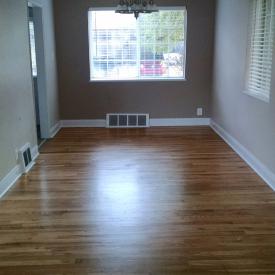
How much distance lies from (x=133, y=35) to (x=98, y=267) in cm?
496

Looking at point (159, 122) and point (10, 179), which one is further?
point (159, 122)

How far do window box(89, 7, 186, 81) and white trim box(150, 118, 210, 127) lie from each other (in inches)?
31.6

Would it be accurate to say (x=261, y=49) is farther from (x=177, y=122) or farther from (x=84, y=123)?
(x=84, y=123)

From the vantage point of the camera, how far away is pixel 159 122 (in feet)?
23.0

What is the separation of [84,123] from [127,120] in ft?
2.71

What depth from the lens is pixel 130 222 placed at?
3.24 meters

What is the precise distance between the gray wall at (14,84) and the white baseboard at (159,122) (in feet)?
6.58

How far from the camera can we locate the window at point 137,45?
664cm

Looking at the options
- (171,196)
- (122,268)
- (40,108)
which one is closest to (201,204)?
(171,196)

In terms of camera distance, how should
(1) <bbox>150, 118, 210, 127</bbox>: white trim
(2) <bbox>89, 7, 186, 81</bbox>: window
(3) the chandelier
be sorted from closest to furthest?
(3) the chandelier
(2) <bbox>89, 7, 186, 81</bbox>: window
(1) <bbox>150, 118, 210, 127</bbox>: white trim

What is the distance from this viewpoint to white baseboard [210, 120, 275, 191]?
160 inches

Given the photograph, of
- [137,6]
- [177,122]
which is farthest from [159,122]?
[137,6]

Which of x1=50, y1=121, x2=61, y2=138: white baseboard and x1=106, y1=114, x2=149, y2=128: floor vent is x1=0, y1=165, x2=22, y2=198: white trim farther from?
x1=106, y1=114, x2=149, y2=128: floor vent

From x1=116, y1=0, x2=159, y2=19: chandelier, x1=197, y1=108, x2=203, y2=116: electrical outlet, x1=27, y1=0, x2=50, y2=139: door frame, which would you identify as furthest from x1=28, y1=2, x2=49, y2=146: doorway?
x1=197, y1=108, x2=203, y2=116: electrical outlet
